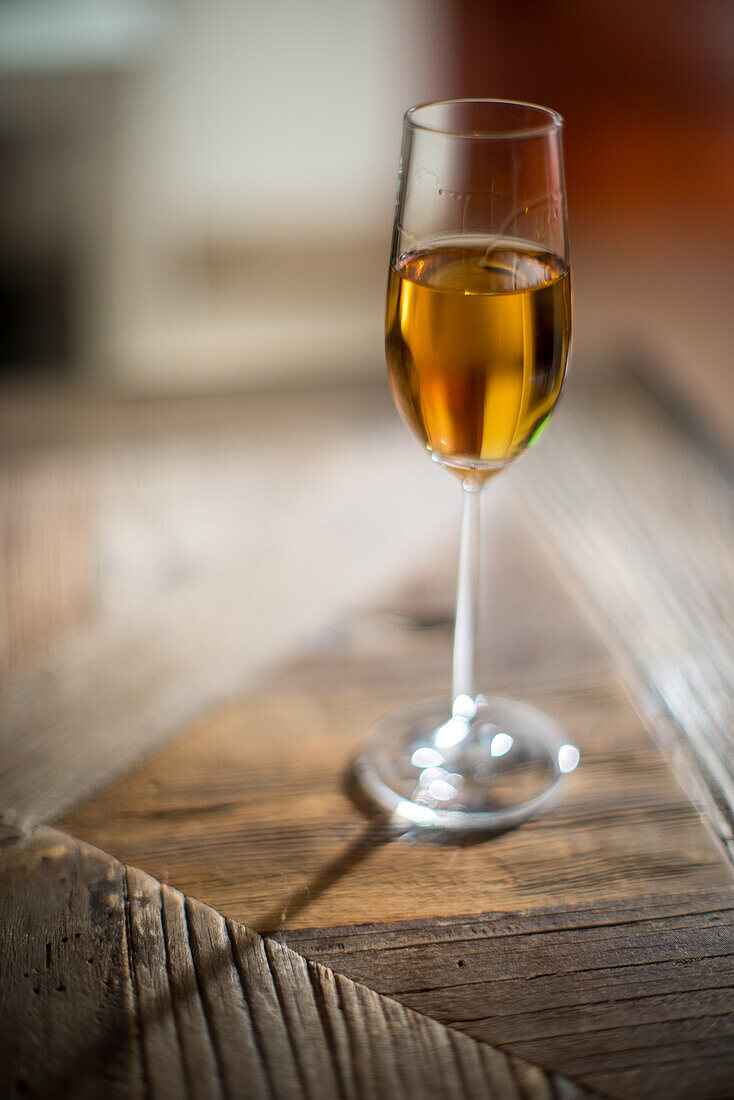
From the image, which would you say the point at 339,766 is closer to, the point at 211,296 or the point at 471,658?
the point at 471,658

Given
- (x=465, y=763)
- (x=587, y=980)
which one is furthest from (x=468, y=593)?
(x=587, y=980)

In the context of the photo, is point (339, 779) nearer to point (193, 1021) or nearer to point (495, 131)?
point (193, 1021)

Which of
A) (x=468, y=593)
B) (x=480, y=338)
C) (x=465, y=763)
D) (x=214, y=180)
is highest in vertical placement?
(x=480, y=338)

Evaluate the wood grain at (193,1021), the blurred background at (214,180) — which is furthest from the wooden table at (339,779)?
the blurred background at (214,180)

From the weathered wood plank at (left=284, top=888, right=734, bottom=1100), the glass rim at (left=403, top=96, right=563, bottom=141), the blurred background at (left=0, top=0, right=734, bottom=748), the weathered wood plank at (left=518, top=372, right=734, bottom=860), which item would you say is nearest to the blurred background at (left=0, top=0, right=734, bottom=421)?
the blurred background at (left=0, top=0, right=734, bottom=748)

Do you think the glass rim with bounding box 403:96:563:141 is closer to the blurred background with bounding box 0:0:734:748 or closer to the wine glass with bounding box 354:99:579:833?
the wine glass with bounding box 354:99:579:833

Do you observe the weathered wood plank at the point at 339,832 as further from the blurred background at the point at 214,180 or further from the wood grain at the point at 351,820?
the blurred background at the point at 214,180
